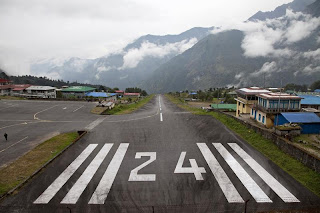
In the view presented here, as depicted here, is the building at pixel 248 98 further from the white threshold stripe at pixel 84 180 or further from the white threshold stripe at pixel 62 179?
the white threshold stripe at pixel 62 179

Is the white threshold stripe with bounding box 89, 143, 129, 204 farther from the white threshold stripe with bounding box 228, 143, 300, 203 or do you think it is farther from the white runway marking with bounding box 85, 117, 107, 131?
the white runway marking with bounding box 85, 117, 107, 131

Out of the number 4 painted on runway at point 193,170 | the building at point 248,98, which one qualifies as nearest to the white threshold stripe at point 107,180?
the number 4 painted on runway at point 193,170

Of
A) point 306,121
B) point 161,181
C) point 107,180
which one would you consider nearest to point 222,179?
point 161,181

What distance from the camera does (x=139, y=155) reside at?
26344mm

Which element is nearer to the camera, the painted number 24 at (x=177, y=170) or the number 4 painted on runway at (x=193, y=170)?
the painted number 24 at (x=177, y=170)

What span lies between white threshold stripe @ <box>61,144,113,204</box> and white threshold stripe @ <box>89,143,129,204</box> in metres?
1.20

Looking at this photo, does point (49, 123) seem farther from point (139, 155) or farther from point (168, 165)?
point (168, 165)

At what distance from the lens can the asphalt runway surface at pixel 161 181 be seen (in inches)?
655

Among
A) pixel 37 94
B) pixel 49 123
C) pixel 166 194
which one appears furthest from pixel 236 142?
pixel 37 94

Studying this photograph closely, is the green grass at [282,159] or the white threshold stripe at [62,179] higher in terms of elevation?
the green grass at [282,159]

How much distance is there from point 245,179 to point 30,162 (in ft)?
71.5

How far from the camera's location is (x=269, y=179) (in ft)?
66.8

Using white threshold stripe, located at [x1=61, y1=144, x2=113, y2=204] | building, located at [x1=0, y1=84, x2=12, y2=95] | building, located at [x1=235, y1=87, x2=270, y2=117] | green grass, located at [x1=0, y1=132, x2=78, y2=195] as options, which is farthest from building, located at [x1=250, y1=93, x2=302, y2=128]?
building, located at [x1=0, y1=84, x2=12, y2=95]

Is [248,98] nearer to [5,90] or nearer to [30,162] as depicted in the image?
[30,162]
